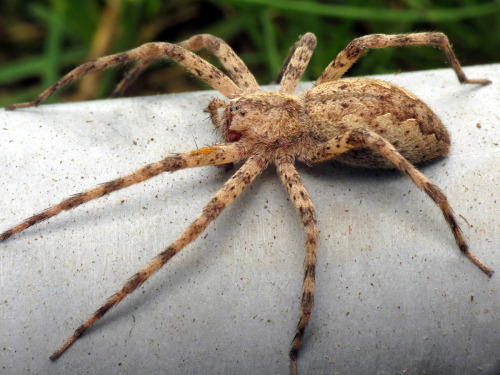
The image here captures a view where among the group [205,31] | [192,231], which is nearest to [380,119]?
[192,231]

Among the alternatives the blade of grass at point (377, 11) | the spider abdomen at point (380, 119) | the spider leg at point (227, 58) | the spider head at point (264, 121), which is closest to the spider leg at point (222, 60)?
the spider leg at point (227, 58)

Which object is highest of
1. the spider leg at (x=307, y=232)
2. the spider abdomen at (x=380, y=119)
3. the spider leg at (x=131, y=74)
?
the spider leg at (x=131, y=74)

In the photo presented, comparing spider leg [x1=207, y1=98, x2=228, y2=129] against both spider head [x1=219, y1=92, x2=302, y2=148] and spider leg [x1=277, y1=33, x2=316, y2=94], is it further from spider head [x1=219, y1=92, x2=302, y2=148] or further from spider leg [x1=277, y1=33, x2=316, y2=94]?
spider leg [x1=277, y1=33, x2=316, y2=94]

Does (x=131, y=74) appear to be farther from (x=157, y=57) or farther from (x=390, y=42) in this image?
(x=390, y=42)

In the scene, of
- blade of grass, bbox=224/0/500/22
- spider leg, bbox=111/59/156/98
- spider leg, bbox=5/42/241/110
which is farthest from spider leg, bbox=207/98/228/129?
blade of grass, bbox=224/0/500/22

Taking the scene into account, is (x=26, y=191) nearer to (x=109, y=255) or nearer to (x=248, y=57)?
(x=109, y=255)

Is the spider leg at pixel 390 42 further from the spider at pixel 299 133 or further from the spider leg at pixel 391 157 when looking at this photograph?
the spider leg at pixel 391 157
